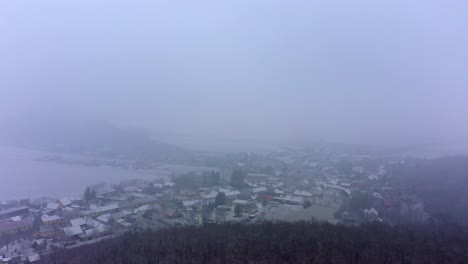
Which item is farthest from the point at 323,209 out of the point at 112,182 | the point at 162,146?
the point at 162,146

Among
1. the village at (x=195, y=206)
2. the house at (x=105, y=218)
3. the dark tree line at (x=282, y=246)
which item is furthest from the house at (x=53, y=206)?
the dark tree line at (x=282, y=246)

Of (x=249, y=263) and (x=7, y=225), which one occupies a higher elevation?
(x=249, y=263)

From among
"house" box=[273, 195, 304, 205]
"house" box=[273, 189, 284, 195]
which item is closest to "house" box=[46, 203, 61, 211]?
"house" box=[273, 195, 304, 205]

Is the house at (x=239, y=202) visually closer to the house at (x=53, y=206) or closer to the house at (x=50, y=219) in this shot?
the house at (x=50, y=219)

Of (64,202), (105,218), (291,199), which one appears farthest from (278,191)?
(64,202)

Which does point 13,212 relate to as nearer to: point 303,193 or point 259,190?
point 259,190

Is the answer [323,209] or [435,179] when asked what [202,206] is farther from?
[435,179]
